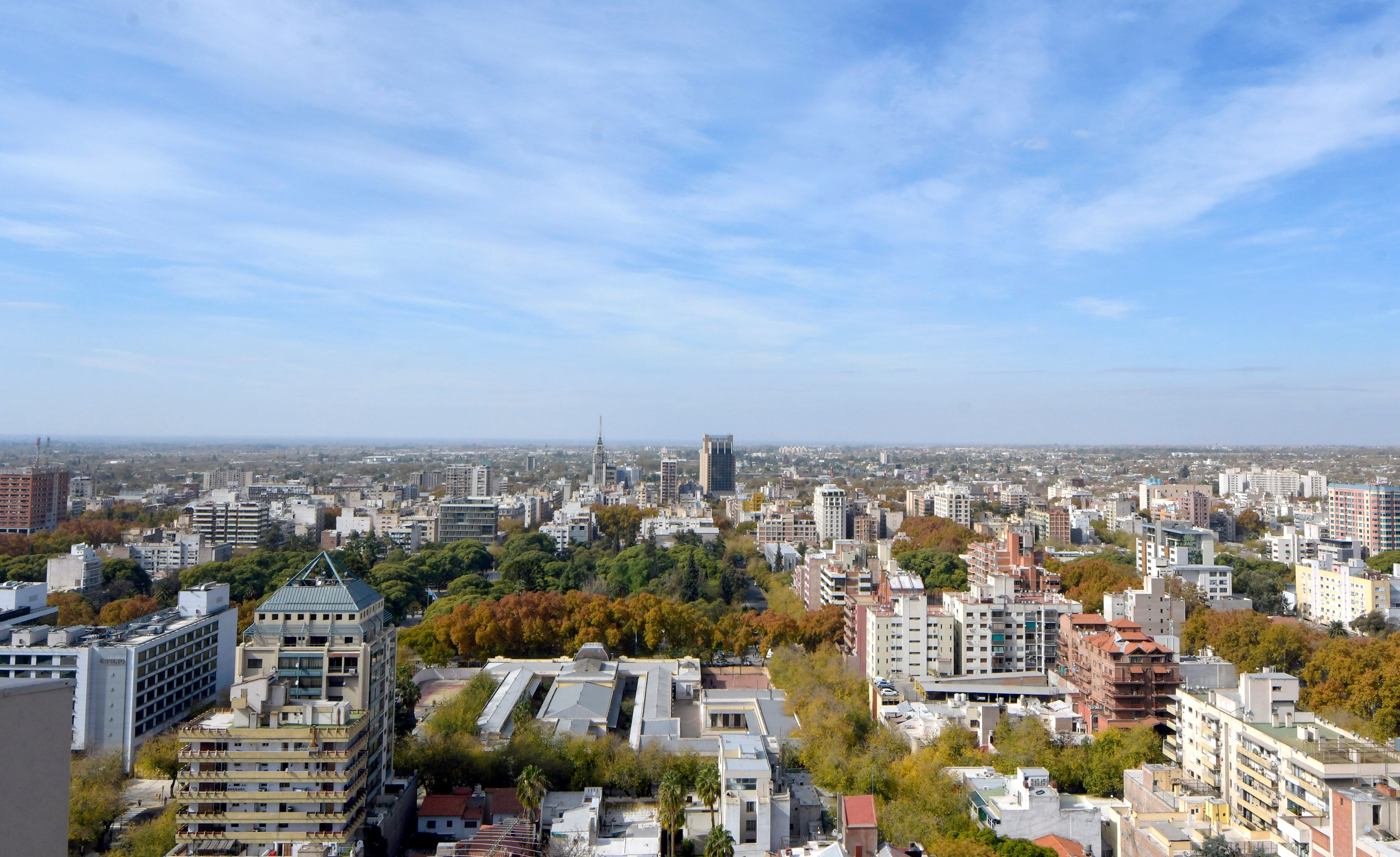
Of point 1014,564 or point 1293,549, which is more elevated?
point 1014,564

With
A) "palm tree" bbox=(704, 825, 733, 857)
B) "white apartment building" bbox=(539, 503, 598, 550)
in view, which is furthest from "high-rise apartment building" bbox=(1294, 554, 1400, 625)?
"white apartment building" bbox=(539, 503, 598, 550)

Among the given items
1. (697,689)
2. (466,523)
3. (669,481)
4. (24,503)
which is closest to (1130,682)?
(697,689)

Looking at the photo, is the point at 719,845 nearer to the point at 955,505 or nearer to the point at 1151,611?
the point at 1151,611

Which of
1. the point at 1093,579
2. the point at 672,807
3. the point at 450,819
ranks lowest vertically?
the point at 450,819

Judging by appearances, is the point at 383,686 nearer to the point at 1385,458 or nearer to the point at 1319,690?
the point at 1319,690

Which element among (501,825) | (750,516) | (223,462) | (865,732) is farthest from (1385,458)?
(223,462)
